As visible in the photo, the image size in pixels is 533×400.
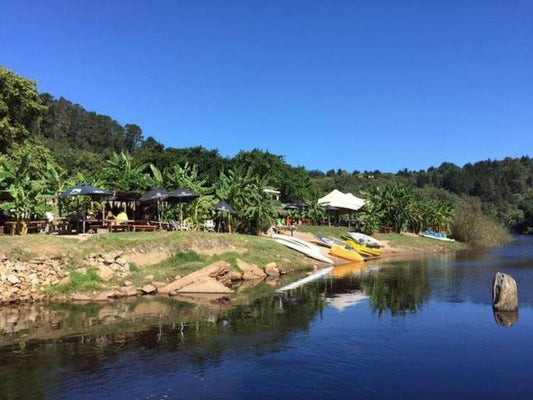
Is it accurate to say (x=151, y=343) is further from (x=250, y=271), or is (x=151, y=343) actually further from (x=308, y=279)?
(x=308, y=279)

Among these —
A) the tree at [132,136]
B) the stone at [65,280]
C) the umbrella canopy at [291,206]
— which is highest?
the tree at [132,136]

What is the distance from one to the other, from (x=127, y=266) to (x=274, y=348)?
15.3 m

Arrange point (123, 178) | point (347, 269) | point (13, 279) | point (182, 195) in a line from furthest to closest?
point (123, 178) → point (347, 269) → point (182, 195) → point (13, 279)

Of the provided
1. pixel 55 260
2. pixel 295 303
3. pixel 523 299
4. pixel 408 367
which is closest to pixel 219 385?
pixel 408 367

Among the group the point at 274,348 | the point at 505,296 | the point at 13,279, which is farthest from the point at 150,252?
the point at 505,296

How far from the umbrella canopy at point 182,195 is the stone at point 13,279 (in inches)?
561

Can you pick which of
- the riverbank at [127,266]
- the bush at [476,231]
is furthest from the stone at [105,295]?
the bush at [476,231]

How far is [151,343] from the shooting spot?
A: 60.1 ft

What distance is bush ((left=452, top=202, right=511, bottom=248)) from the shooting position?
7794 centimetres

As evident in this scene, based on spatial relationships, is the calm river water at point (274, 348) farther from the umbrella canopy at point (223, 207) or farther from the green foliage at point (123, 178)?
the green foliage at point (123, 178)

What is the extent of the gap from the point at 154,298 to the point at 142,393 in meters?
14.1

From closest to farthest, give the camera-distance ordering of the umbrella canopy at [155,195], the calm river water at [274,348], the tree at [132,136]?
the calm river water at [274,348] < the umbrella canopy at [155,195] < the tree at [132,136]

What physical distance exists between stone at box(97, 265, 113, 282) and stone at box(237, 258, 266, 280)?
927 centimetres

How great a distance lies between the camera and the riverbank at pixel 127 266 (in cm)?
2673
